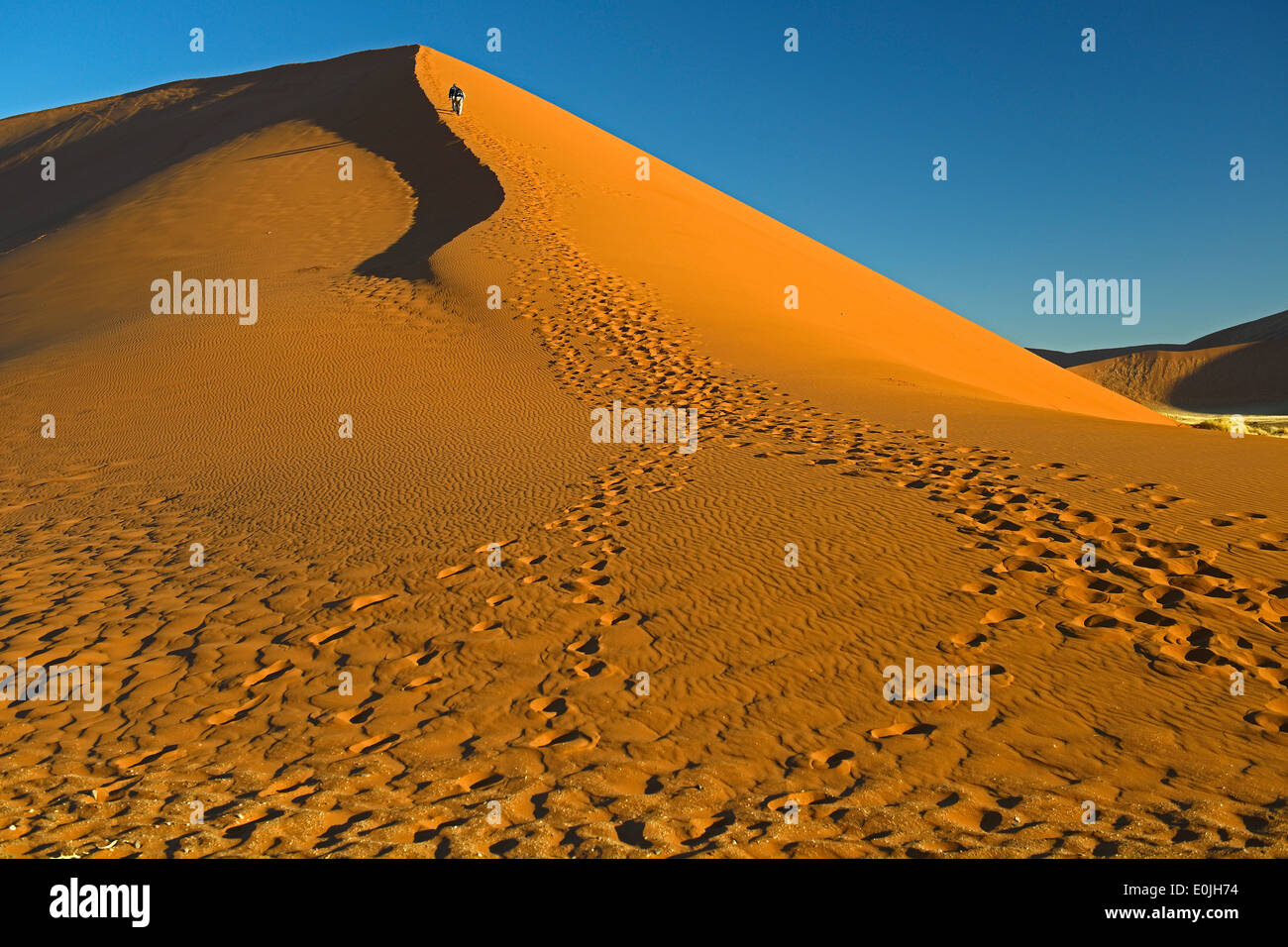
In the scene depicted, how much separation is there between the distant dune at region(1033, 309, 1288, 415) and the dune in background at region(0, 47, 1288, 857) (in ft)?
246

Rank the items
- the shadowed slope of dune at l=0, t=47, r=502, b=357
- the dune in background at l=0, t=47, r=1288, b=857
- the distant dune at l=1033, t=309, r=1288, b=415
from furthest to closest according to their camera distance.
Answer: the distant dune at l=1033, t=309, r=1288, b=415 → the shadowed slope of dune at l=0, t=47, r=502, b=357 → the dune in background at l=0, t=47, r=1288, b=857

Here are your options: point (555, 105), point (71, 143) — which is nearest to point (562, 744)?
point (555, 105)

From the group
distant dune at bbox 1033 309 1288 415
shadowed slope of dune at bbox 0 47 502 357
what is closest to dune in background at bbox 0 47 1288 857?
shadowed slope of dune at bbox 0 47 502 357

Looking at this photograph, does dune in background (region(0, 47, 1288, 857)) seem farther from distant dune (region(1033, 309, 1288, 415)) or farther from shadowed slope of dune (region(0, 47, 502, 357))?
distant dune (region(1033, 309, 1288, 415))

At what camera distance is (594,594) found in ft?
21.9

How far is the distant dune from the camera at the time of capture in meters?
78.8

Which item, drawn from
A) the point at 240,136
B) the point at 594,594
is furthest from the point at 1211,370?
the point at 594,594

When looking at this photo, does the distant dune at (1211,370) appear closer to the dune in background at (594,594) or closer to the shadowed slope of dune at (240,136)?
the shadowed slope of dune at (240,136)

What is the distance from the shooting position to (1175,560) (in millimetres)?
6586

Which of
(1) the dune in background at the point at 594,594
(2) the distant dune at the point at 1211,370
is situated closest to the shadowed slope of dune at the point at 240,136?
(1) the dune in background at the point at 594,594

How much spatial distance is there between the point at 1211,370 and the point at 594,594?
99427 mm
